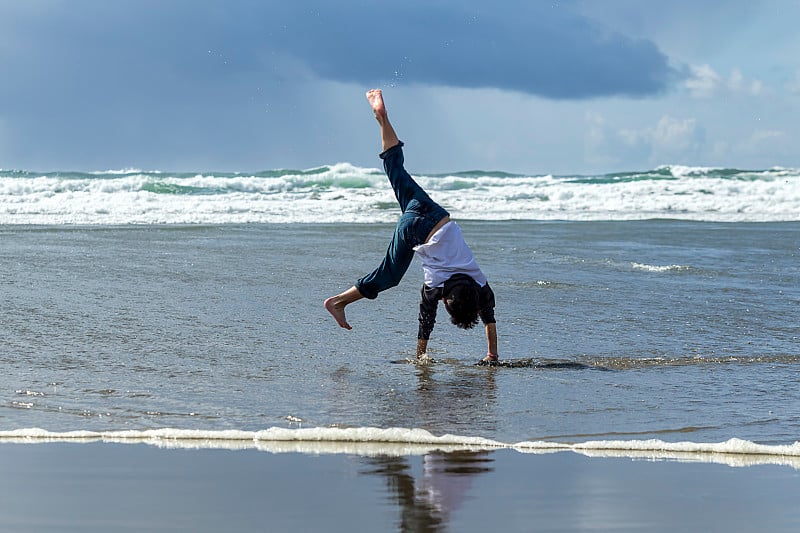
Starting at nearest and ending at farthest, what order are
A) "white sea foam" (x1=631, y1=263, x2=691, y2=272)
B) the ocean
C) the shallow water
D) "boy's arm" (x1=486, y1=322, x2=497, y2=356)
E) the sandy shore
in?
the sandy shore
the ocean
the shallow water
"boy's arm" (x1=486, y1=322, x2=497, y2=356)
"white sea foam" (x1=631, y1=263, x2=691, y2=272)

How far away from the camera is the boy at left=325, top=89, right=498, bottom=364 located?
7.35m

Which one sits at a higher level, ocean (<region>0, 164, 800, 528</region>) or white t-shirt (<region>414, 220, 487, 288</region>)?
white t-shirt (<region>414, 220, 487, 288</region>)

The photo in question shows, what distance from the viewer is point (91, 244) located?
52.7ft

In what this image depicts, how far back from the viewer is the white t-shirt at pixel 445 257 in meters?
7.36

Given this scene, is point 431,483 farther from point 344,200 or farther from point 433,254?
point 344,200

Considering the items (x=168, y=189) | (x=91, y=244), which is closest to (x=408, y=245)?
(x=91, y=244)

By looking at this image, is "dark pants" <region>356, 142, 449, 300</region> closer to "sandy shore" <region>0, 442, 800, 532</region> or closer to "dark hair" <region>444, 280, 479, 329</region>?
"dark hair" <region>444, 280, 479, 329</region>

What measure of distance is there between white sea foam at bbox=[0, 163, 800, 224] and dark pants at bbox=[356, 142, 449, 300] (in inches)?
671

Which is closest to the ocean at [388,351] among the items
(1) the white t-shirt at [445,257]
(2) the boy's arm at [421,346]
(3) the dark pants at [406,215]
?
(2) the boy's arm at [421,346]

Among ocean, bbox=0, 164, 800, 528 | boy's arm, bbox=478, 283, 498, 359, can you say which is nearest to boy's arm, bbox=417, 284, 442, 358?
ocean, bbox=0, 164, 800, 528

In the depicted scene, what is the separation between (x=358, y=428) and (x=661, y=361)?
2947 millimetres

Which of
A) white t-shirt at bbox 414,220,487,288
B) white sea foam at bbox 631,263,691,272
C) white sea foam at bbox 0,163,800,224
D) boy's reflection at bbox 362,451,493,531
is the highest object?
white sea foam at bbox 0,163,800,224

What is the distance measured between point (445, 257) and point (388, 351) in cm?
87

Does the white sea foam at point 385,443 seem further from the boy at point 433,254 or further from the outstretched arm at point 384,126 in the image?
the outstretched arm at point 384,126
